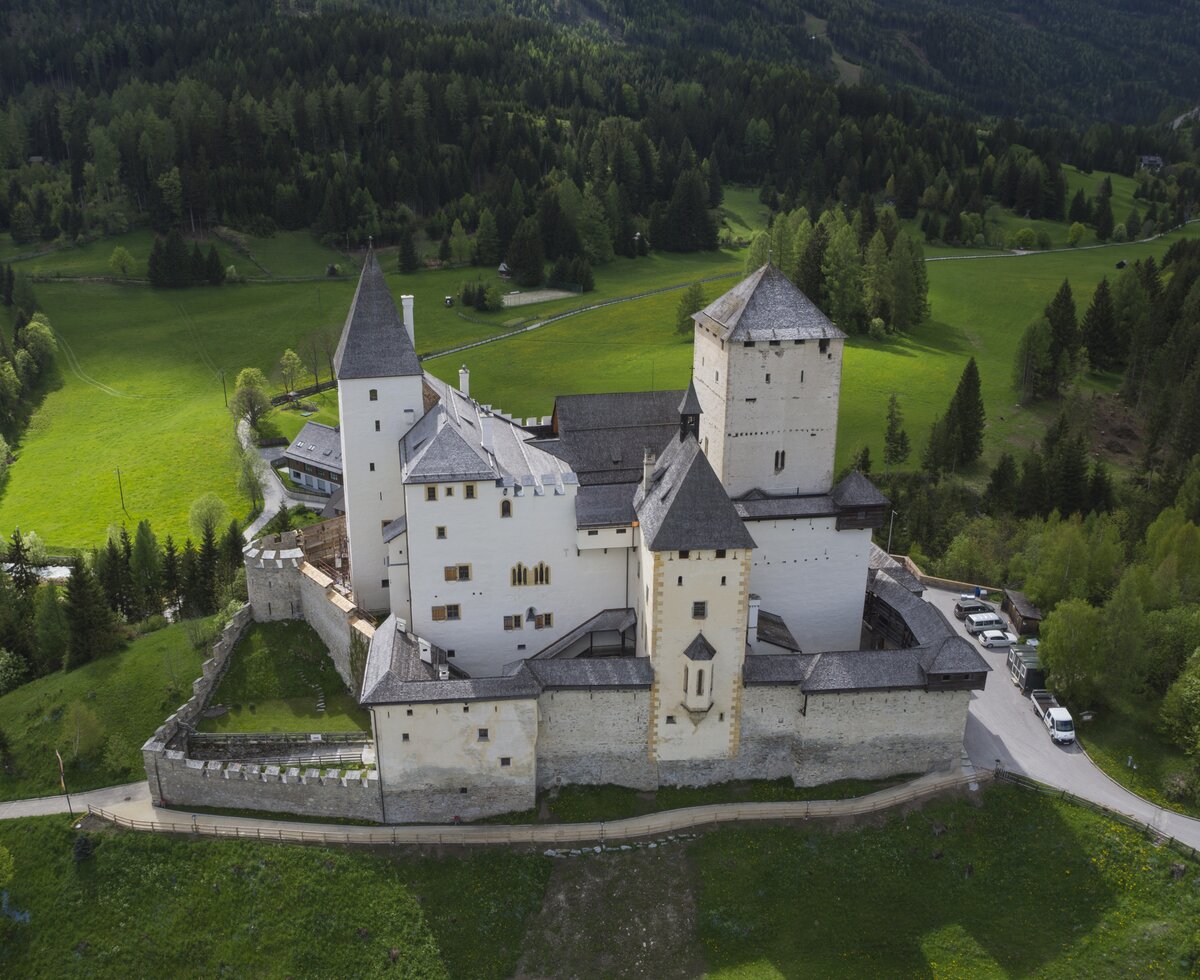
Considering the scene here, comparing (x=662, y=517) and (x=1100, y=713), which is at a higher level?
(x=662, y=517)

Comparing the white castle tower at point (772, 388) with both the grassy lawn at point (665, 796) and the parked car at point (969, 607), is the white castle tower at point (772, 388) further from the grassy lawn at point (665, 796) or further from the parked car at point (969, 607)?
the grassy lawn at point (665, 796)

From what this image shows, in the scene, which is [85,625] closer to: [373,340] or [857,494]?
[373,340]

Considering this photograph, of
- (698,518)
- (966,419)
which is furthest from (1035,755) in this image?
(966,419)

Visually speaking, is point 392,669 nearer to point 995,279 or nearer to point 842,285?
point 842,285

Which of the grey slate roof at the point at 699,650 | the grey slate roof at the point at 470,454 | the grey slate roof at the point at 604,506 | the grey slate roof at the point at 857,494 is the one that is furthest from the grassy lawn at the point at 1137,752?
the grey slate roof at the point at 470,454

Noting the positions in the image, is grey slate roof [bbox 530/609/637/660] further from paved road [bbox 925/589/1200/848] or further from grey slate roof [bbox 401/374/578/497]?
paved road [bbox 925/589/1200/848]

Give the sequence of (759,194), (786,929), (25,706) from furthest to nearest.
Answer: (759,194) < (25,706) < (786,929)

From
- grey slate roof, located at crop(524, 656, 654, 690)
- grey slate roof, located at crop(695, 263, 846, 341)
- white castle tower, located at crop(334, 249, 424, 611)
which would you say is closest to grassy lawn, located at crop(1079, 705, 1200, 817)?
grey slate roof, located at crop(524, 656, 654, 690)

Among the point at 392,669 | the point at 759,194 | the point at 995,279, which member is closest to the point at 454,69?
the point at 759,194
